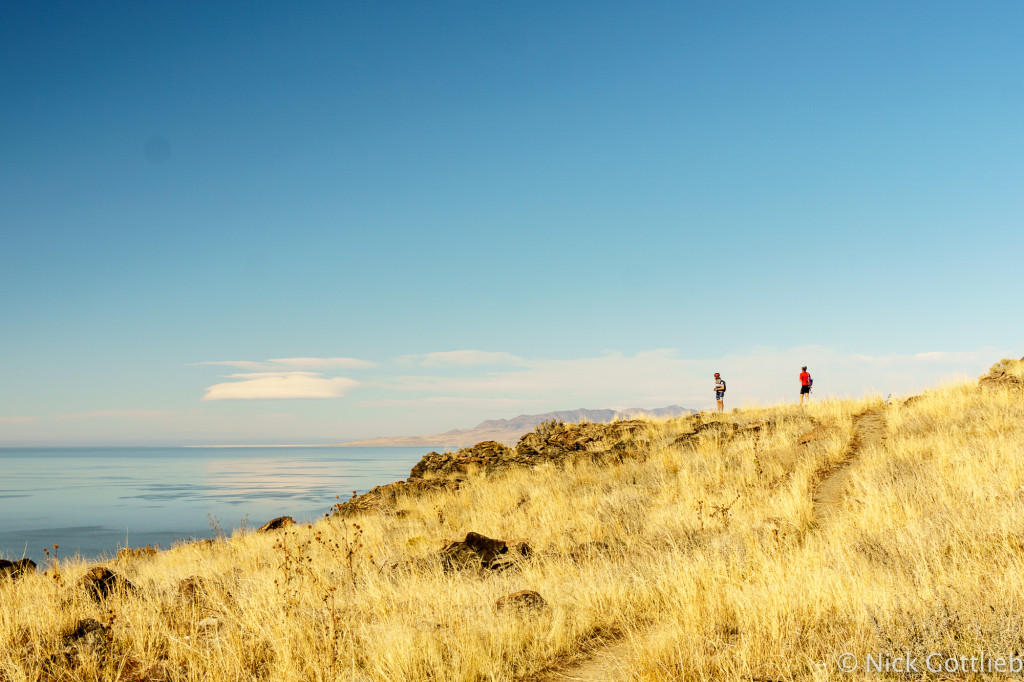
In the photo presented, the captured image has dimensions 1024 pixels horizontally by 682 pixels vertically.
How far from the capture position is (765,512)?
9.23m

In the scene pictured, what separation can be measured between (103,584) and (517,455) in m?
13.3

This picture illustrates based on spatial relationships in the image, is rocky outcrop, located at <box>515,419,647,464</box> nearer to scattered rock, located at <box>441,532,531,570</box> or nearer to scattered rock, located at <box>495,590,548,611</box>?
scattered rock, located at <box>441,532,531,570</box>

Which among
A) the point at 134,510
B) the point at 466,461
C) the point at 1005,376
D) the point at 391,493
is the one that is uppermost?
the point at 1005,376

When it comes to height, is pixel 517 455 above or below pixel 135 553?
above

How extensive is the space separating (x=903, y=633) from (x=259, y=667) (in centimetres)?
472

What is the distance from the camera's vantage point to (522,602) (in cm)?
595

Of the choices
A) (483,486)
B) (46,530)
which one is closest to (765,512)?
(483,486)

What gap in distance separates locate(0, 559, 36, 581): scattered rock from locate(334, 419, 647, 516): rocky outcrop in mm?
6779

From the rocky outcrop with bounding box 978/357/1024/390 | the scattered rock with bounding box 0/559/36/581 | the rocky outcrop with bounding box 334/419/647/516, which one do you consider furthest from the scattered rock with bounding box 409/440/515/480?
the rocky outcrop with bounding box 978/357/1024/390

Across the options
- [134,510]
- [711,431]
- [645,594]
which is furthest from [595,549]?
[134,510]

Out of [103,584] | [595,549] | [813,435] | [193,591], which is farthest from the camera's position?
[813,435]

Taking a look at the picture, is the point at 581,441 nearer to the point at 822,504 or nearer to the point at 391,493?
the point at 391,493

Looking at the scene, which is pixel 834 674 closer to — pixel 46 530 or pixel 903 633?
pixel 903 633

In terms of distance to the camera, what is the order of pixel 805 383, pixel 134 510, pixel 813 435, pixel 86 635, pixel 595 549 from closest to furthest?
pixel 86 635 < pixel 595 549 < pixel 813 435 < pixel 805 383 < pixel 134 510
